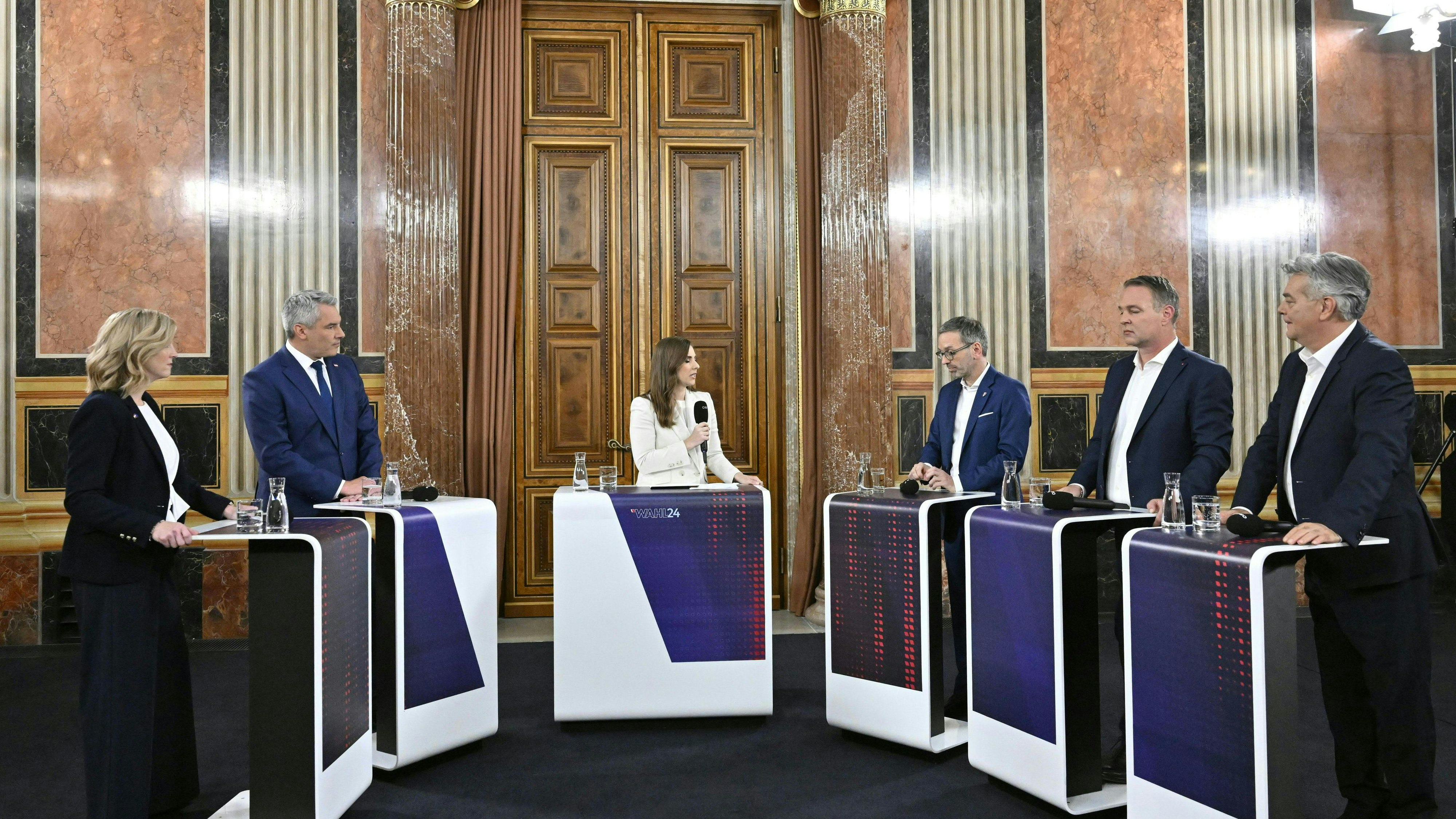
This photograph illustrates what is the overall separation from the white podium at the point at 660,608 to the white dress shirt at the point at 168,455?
4.27 ft

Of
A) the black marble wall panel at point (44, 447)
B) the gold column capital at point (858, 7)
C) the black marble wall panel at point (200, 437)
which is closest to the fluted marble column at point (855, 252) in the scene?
the gold column capital at point (858, 7)

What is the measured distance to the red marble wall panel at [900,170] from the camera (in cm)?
557

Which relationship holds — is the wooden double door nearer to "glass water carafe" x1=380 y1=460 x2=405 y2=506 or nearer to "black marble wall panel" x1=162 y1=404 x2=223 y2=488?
"black marble wall panel" x1=162 y1=404 x2=223 y2=488

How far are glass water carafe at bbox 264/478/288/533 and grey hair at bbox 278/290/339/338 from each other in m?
0.94

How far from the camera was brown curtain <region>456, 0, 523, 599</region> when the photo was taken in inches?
211

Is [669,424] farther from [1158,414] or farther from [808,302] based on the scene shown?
[1158,414]

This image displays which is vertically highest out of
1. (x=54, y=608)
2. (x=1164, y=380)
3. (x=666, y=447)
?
(x=1164, y=380)

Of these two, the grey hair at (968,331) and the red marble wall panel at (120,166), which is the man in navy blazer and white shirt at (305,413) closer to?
the red marble wall panel at (120,166)

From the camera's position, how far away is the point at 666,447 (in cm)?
426

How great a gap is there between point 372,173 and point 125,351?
2921 mm

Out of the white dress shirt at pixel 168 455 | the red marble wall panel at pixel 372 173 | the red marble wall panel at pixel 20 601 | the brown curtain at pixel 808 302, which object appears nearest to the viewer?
the white dress shirt at pixel 168 455

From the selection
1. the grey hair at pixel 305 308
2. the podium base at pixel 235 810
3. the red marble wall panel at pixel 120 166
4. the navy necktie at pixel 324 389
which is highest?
the red marble wall panel at pixel 120 166

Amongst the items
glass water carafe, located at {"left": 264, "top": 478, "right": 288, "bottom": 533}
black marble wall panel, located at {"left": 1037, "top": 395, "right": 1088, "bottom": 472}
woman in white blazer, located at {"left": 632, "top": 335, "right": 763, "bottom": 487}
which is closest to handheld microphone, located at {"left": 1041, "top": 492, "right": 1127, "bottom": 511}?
woman in white blazer, located at {"left": 632, "top": 335, "right": 763, "bottom": 487}

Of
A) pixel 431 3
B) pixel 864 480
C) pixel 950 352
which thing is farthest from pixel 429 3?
pixel 864 480
